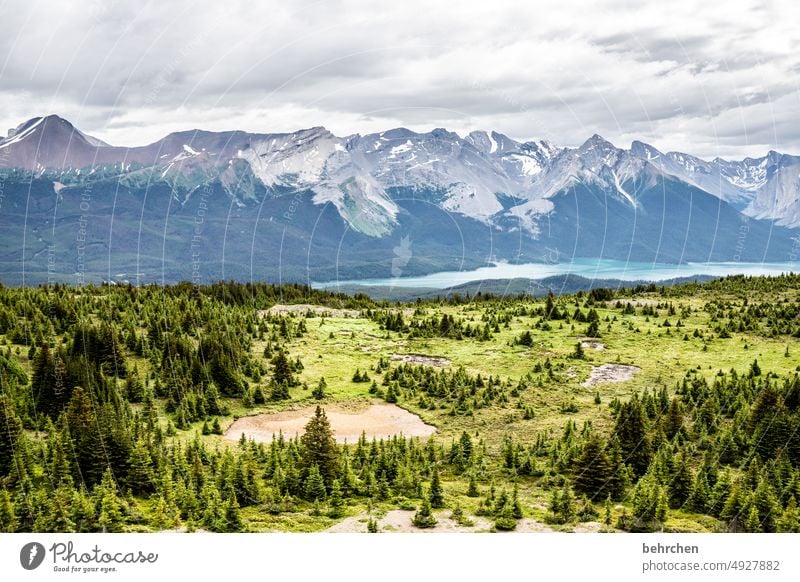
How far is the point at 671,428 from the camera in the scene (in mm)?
38375

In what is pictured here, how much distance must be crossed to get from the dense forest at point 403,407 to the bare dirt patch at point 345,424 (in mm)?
964

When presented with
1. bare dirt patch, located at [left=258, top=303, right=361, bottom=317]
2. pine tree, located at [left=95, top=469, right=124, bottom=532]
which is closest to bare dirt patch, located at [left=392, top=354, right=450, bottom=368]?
bare dirt patch, located at [left=258, top=303, right=361, bottom=317]

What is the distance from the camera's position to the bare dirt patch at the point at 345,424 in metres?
40.7

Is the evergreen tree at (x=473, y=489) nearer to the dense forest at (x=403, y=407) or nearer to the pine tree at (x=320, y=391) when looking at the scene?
the dense forest at (x=403, y=407)

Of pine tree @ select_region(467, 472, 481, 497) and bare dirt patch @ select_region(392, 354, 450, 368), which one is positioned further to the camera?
bare dirt patch @ select_region(392, 354, 450, 368)

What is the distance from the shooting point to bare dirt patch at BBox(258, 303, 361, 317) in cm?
8044

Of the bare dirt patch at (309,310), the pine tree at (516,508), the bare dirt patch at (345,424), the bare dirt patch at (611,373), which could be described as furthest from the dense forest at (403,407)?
the bare dirt patch at (309,310)

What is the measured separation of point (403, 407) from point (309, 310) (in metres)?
36.9

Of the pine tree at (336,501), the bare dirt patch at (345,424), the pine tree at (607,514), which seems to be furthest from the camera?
the bare dirt patch at (345,424)

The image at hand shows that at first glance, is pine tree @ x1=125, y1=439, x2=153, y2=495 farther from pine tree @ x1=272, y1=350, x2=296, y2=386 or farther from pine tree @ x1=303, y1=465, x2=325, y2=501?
pine tree @ x1=272, y1=350, x2=296, y2=386

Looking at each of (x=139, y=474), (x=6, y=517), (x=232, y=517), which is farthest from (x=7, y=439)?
(x=232, y=517)

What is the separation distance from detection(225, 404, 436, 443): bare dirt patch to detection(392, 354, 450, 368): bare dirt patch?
40.3 ft
